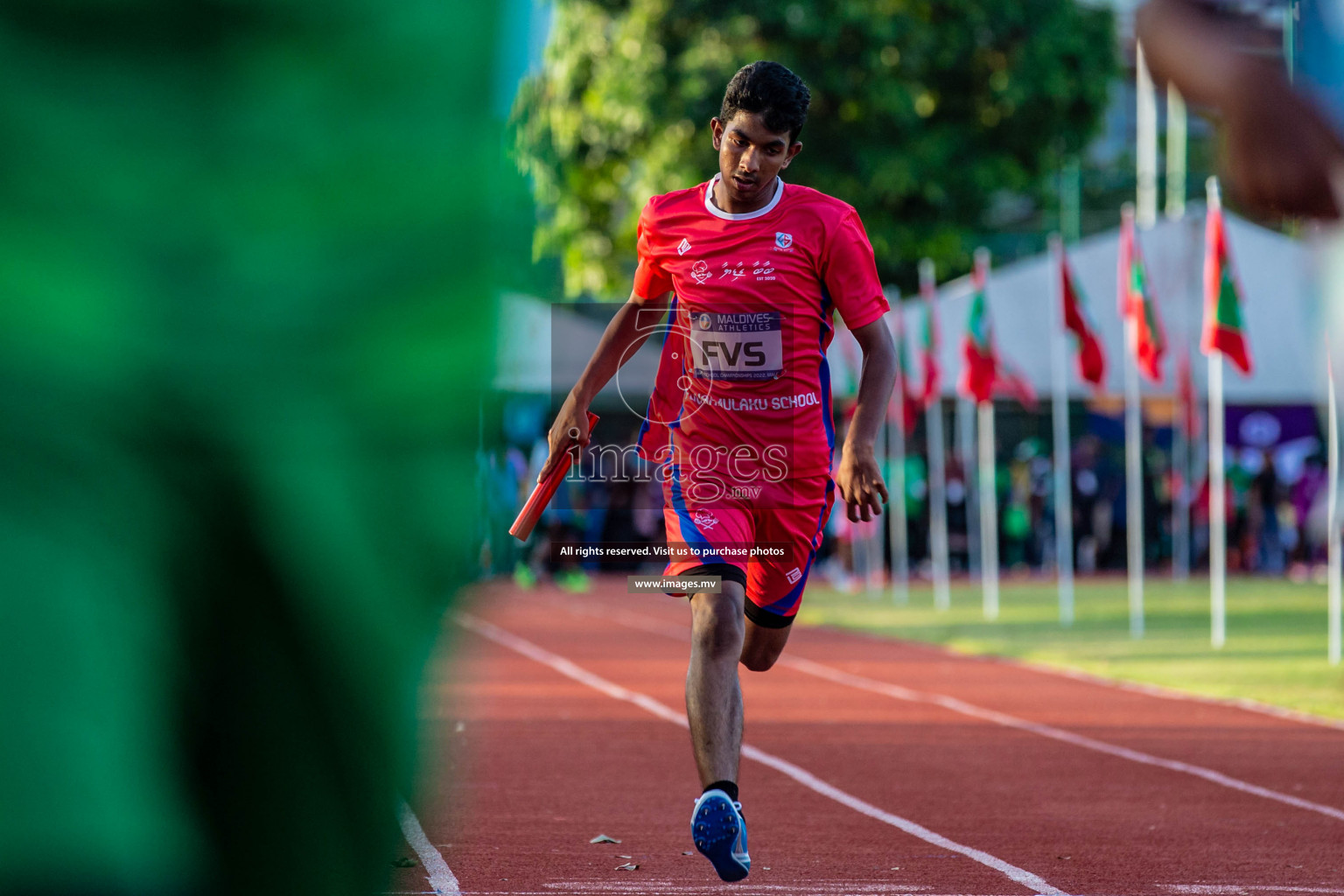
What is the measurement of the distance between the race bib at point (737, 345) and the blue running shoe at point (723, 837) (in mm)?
1091

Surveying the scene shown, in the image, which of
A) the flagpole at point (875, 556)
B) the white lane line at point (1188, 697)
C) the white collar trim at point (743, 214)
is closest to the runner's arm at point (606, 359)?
the white collar trim at point (743, 214)

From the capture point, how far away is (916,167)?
92.9 ft

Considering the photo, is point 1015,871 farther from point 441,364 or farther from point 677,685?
point 677,685

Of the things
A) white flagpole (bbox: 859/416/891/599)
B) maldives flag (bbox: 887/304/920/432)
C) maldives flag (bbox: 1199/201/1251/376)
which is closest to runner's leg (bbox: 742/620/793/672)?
maldives flag (bbox: 1199/201/1251/376)

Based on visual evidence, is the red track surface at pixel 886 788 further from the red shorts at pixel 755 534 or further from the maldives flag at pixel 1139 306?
the maldives flag at pixel 1139 306

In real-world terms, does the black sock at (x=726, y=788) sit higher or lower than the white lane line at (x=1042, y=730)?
higher

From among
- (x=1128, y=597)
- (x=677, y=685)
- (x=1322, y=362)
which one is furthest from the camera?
(x=1128, y=597)

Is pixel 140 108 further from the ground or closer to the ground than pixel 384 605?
further from the ground

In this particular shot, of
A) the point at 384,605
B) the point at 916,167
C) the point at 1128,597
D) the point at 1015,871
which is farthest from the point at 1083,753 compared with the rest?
the point at 916,167

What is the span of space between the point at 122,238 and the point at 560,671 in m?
12.5

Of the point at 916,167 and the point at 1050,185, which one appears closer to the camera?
the point at 916,167

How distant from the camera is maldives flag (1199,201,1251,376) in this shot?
590 inches

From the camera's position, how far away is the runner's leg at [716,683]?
4.56m

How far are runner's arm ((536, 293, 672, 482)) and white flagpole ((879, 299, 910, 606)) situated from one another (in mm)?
16288
